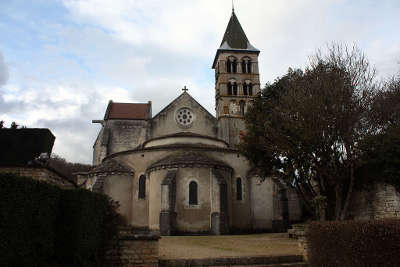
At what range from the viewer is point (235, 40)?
40.3 metres

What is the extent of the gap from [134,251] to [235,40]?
3396 centimetres

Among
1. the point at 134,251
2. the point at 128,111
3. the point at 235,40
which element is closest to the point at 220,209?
the point at 134,251

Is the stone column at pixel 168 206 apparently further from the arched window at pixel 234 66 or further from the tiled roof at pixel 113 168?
→ the arched window at pixel 234 66

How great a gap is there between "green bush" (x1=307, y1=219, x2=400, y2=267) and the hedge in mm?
6294

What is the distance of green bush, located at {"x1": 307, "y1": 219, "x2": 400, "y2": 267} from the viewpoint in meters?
7.75

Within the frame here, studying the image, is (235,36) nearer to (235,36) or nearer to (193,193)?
(235,36)

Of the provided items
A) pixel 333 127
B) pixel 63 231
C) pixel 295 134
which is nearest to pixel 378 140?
pixel 333 127

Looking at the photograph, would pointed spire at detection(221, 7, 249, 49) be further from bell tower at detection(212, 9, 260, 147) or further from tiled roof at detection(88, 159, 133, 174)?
tiled roof at detection(88, 159, 133, 174)

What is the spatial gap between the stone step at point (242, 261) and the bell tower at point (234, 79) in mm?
23044

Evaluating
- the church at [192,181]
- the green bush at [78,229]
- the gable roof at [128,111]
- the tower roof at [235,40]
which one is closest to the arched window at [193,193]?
the church at [192,181]

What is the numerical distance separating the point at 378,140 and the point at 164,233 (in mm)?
13579

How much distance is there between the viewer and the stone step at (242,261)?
1087cm

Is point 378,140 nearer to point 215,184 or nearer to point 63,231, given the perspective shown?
point 215,184

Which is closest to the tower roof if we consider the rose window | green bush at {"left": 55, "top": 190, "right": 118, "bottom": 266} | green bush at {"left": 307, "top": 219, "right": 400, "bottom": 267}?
the rose window
